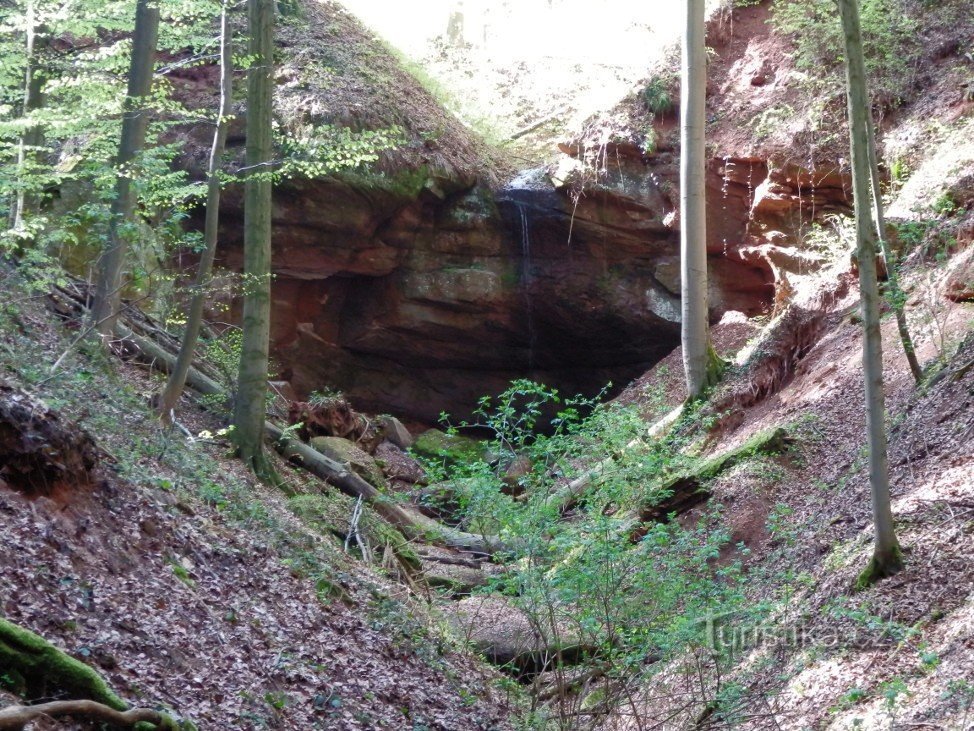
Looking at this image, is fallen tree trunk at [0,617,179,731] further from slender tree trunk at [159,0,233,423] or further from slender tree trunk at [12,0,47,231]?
slender tree trunk at [12,0,47,231]

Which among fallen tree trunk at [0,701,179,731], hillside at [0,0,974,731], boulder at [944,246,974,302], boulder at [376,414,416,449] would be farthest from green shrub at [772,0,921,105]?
fallen tree trunk at [0,701,179,731]

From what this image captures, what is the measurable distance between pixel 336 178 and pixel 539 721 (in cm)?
1295

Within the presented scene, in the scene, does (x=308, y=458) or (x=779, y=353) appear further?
(x=779, y=353)

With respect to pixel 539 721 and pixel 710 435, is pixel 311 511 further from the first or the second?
pixel 710 435

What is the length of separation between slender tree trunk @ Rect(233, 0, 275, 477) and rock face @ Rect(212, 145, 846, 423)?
19.6 ft

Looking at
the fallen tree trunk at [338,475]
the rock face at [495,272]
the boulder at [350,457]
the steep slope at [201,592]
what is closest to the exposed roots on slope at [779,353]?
the rock face at [495,272]

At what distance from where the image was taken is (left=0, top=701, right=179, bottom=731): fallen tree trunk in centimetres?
407

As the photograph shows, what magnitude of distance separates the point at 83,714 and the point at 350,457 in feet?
33.1

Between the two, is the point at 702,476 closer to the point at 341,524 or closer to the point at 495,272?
the point at 341,524

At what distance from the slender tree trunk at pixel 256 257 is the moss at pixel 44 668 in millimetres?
7083

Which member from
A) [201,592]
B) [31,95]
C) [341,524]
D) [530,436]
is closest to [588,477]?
[530,436]

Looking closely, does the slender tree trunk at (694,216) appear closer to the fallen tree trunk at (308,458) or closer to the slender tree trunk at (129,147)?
the fallen tree trunk at (308,458)

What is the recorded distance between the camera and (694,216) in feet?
46.2

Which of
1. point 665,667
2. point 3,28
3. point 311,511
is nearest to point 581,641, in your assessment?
point 665,667
